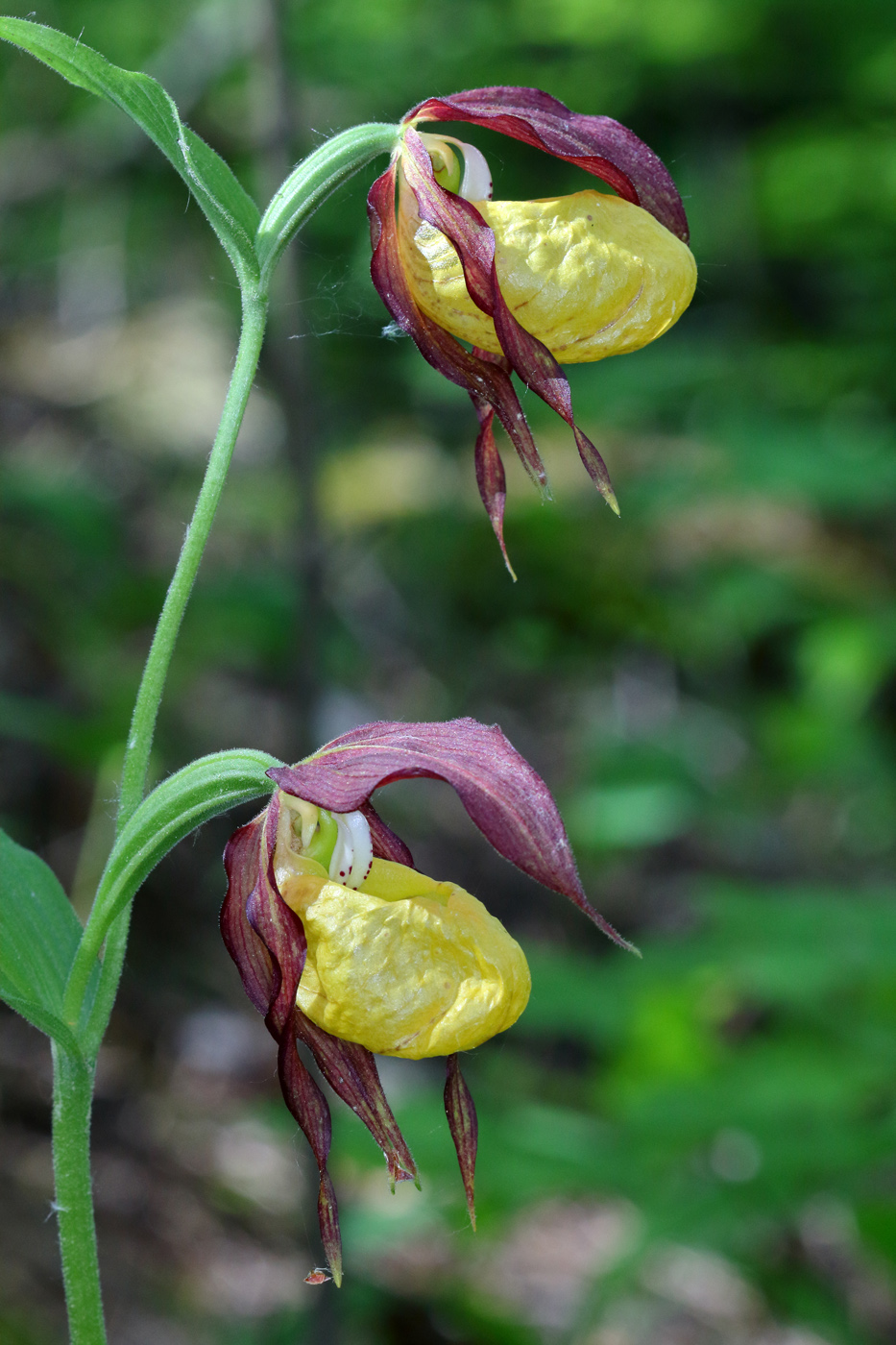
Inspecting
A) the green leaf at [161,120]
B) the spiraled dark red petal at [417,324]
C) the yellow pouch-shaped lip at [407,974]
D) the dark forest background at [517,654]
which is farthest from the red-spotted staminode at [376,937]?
the dark forest background at [517,654]

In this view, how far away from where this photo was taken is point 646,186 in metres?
0.85

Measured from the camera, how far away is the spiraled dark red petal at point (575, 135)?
0.83m

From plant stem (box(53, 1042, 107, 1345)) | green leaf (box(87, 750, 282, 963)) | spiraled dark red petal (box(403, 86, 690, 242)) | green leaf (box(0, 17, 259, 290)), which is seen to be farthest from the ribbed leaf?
spiraled dark red petal (box(403, 86, 690, 242))

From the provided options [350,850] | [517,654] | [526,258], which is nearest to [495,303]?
[526,258]

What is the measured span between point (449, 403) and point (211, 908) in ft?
7.56

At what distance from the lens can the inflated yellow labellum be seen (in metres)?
0.78

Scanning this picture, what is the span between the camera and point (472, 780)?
0.72m

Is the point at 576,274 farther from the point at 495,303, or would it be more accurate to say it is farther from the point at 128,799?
the point at 128,799

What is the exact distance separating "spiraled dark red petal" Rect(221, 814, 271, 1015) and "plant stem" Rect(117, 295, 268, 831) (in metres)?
0.09

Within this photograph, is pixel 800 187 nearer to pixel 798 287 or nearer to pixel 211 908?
pixel 798 287

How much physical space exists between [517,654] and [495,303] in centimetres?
335

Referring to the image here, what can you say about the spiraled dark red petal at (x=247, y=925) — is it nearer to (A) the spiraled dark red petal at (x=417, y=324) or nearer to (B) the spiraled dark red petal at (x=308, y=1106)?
(B) the spiraled dark red petal at (x=308, y=1106)

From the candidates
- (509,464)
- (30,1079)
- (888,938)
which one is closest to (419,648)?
(509,464)

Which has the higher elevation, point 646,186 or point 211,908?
point 646,186
